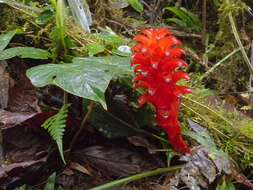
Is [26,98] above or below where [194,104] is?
above

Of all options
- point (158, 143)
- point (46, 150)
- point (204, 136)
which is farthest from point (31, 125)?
point (204, 136)

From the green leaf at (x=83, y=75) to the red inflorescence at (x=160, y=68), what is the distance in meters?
0.11

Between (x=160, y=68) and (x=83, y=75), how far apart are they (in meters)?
0.24

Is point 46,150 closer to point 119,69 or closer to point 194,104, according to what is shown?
point 119,69

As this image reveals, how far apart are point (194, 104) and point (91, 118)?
0.46 metres

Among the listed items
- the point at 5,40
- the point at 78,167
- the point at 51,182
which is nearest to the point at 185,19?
the point at 5,40

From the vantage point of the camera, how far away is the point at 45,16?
190cm

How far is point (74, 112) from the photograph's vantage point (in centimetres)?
170

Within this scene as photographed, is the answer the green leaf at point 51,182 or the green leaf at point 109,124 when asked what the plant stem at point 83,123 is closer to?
the green leaf at point 109,124

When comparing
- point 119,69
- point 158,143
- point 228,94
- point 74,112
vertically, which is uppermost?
point 119,69

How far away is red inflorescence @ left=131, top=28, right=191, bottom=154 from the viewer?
1.35 metres

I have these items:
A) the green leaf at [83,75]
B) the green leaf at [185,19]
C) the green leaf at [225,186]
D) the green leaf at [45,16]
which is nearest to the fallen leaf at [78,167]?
the green leaf at [83,75]

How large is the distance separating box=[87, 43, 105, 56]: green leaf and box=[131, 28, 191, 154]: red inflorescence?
0.35 meters

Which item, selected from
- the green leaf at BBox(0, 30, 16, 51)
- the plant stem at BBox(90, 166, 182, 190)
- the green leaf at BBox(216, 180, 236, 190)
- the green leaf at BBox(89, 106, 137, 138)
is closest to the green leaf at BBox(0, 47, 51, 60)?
the green leaf at BBox(0, 30, 16, 51)
